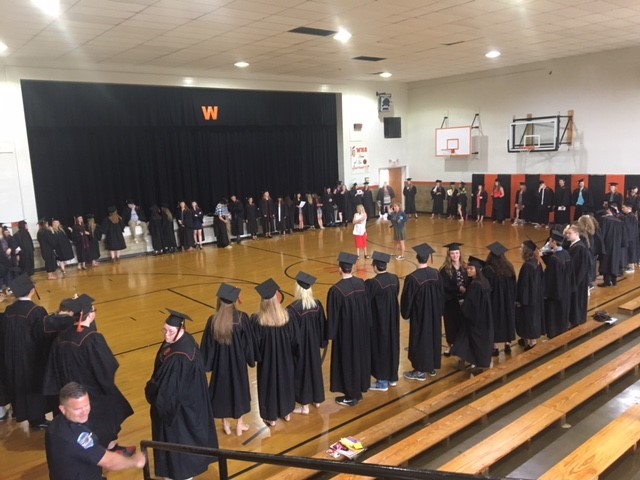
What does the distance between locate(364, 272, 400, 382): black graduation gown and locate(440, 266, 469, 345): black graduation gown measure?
30.9 inches

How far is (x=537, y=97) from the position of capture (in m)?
17.8

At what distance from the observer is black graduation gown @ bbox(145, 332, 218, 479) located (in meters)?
4.19

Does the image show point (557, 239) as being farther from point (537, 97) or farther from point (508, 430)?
point (537, 97)

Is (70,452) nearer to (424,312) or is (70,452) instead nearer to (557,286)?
(424,312)

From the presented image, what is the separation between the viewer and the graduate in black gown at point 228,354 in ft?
16.2

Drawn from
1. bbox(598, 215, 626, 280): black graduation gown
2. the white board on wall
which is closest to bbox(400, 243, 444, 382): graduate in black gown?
bbox(598, 215, 626, 280): black graduation gown

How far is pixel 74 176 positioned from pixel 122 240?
2.27 m

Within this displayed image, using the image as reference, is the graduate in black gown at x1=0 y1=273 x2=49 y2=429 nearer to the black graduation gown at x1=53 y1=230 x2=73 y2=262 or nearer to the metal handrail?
the metal handrail

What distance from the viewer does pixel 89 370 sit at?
189 inches

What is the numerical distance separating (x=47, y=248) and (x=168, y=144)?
16.8 feet

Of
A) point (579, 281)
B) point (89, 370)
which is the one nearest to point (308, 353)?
point (89, 370)

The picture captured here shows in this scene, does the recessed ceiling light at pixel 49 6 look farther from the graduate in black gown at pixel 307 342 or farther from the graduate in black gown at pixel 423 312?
the graduate in black gown at pixel 423 312

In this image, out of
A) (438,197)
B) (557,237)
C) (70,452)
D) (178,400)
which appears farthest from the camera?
(438,197)

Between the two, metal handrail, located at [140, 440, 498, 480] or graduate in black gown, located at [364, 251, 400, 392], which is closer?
metal handrail, located at [140, 440, 498, 480]
